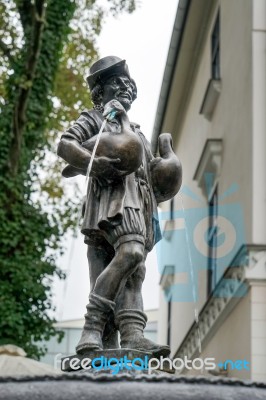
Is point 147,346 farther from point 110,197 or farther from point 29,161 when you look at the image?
point 29,161

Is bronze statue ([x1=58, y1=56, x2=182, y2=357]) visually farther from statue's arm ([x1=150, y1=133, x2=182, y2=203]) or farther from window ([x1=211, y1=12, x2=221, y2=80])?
window ([x1=211, y1=12, x2=221, y2=80])

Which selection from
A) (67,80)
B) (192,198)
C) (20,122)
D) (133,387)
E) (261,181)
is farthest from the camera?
(67,80)

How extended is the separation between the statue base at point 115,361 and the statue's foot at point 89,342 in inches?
0.9

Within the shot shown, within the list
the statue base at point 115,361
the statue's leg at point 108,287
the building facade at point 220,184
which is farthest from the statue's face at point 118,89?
the building facade at point 220,184

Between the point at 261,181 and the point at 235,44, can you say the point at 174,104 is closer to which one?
the point at 235,44

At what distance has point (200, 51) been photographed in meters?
20.7

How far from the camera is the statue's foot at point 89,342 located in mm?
5094

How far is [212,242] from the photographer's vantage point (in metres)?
16.8

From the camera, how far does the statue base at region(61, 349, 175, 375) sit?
489 centimetres

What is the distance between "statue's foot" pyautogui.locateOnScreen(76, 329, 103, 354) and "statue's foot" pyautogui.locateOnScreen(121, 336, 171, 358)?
0.48ft

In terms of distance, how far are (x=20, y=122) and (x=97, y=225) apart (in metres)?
12.0

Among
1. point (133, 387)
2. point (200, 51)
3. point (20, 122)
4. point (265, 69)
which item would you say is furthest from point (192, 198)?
point (133, 387)

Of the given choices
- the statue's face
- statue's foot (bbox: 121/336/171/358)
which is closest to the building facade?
the statue's face

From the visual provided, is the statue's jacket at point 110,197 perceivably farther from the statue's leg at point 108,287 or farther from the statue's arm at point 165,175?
the statue's leg at point 108,287
